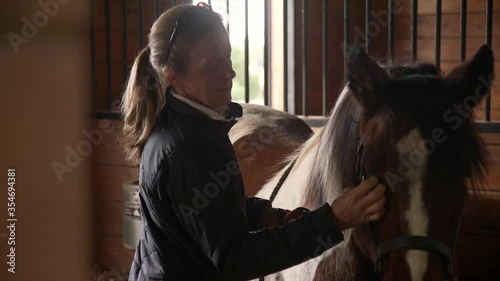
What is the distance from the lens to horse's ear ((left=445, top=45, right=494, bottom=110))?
111cm

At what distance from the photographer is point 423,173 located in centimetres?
100

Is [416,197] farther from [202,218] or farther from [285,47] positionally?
[285,47]

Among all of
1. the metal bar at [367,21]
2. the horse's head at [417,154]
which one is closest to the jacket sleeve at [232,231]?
the horse's head at [417,154]

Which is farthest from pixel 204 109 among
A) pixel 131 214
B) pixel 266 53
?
pixel 131 214

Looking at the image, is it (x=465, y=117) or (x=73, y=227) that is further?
(x=73, y=227)

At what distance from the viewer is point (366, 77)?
109cm

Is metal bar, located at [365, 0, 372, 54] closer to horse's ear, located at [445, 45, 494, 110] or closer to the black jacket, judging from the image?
horse's ear, located at [445, 45, 494, 110]

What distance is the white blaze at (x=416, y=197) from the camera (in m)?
0.99

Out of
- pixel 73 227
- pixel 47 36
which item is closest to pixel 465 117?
pixel 47 36

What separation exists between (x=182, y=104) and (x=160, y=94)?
12 centimetres

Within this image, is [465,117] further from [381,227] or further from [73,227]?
[73,227]

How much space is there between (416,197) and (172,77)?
1.67 feet

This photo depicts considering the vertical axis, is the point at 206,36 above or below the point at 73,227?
above

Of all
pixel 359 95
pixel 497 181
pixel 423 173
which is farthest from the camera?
pixel 497 181
